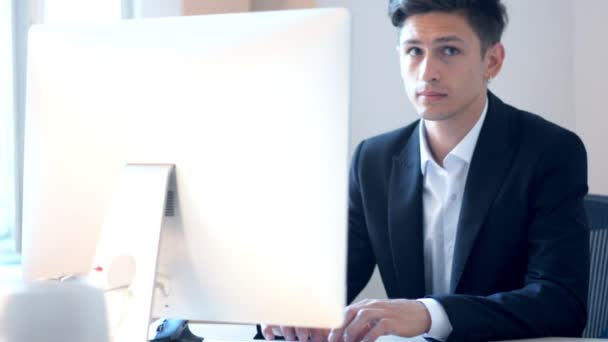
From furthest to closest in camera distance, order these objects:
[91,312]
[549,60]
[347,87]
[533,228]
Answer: [549,60]
[533,228]
[347,87]
[91,312]

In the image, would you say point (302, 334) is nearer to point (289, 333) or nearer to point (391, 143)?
point (289, 333)

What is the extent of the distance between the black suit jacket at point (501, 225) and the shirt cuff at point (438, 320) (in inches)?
1.8

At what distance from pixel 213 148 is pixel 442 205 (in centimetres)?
83

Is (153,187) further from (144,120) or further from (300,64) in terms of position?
(300,64)

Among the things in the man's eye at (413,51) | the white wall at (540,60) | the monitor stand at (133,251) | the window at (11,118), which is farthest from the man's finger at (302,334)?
the white wall at (540,60)

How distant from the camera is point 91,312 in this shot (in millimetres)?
900

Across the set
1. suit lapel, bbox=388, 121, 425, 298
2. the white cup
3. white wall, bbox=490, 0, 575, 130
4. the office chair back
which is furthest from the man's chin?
white wall, bbox=490, 0, 575, 130

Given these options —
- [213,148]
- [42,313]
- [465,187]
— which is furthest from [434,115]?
[42,313]

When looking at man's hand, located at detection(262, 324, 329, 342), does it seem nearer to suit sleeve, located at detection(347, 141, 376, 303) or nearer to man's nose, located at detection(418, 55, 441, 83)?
suit sleeve, located at detection(347, 141, 376, 303)

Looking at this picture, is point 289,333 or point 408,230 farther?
point 408,230

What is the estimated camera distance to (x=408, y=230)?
1.73 meters

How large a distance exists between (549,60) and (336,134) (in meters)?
2.07

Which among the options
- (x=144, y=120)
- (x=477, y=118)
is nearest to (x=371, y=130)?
(x=477, y=118)

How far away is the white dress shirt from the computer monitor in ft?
2.53
